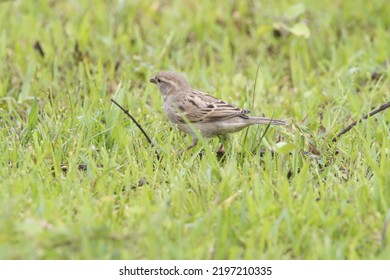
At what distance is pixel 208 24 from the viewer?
10148 millimetres

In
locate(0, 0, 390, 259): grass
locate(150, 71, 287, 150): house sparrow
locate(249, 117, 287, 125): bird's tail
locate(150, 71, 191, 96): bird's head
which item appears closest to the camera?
locate(0, 0, 390, 259): grass

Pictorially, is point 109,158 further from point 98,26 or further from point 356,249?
point 98,26

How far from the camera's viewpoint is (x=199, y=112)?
714 cm

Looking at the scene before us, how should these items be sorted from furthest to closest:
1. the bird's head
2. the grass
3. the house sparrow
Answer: the bird's head, the house sparrow, the grass

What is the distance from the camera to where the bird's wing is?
693 centimetres

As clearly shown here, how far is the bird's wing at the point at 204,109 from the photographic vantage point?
6.93 m

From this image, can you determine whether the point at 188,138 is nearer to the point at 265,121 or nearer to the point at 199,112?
the point at 199,112

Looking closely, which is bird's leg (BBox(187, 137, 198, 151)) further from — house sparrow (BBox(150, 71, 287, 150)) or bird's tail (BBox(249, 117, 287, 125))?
bird's tail (BBox(249, 117, 287, 125))

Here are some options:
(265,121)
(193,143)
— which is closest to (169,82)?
(193,143)

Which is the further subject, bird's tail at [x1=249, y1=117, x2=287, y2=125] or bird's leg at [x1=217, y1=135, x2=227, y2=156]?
bird's leg at [x1=217, y1=135, x2=227, y2=156]

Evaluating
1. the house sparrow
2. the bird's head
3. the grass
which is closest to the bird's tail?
the house sparrow

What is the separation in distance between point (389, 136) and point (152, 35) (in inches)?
157

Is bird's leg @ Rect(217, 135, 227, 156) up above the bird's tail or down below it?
below

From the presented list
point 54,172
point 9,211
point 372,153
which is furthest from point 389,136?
point 9,211
